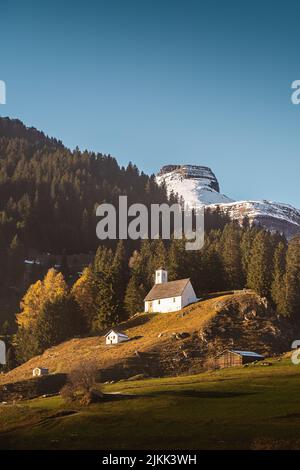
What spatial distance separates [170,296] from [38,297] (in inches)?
1068

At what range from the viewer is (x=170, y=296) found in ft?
339

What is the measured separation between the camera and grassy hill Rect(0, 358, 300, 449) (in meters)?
41.3

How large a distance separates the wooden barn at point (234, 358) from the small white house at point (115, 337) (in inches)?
680

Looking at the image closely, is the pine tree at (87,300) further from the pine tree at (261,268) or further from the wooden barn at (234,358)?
the wooden barn at (234,358)

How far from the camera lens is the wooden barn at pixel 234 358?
78.1 m

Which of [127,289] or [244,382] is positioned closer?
[244,382]

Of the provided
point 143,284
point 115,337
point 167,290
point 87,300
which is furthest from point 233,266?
point 115,337

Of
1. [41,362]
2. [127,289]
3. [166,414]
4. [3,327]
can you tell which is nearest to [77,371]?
[166,414]

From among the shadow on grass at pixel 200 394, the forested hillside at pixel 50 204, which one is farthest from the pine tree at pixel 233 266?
the shadow on grass at pixel 200 394

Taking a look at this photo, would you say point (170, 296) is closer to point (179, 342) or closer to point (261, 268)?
point (261, 268)

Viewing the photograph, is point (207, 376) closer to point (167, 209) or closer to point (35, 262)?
point (35, 262)

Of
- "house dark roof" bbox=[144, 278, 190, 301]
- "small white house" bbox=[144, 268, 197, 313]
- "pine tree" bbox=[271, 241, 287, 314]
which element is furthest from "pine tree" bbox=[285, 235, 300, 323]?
"house dark roof" bbox=[144, 278, 190, 301]

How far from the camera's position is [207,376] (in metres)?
69.8

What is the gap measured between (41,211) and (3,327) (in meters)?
A: 58.5
